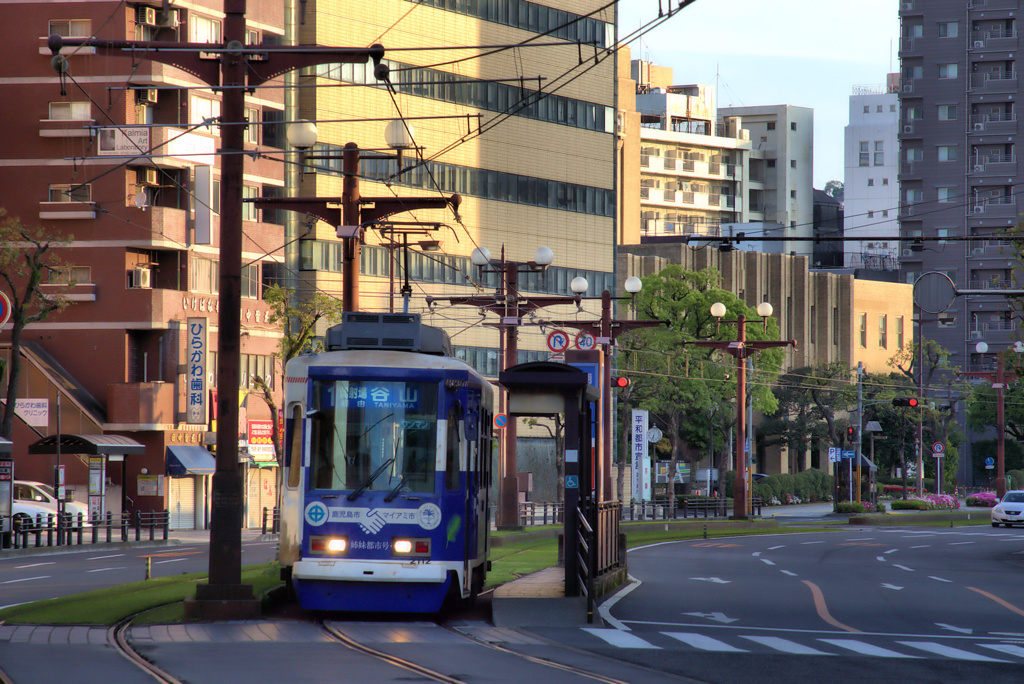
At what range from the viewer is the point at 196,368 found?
167ft

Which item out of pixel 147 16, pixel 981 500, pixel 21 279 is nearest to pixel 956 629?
pixel 21 279

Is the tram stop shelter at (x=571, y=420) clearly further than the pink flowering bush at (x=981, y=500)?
No

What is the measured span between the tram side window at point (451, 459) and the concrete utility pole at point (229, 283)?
2504mm

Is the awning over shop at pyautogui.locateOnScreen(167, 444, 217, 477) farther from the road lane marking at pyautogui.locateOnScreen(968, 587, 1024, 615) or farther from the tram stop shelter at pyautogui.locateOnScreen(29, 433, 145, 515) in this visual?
the road lane marking at pyautogui.locateOnScreen(968, 587, 1024, 615)

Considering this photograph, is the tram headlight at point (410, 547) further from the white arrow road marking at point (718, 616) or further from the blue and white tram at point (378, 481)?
the white arrow road marking at point (718, 616)

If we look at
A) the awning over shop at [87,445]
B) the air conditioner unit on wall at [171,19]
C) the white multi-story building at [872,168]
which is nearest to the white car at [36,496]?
the awning over shop at [87,445]

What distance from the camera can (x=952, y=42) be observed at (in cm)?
10481

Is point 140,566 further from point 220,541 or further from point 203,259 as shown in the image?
point 203,259

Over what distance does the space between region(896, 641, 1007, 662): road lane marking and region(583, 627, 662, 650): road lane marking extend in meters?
3.12

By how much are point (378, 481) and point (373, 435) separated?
57cm

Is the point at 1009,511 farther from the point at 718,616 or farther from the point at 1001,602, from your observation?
the point at 718,616

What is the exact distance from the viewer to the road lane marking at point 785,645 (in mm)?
14695

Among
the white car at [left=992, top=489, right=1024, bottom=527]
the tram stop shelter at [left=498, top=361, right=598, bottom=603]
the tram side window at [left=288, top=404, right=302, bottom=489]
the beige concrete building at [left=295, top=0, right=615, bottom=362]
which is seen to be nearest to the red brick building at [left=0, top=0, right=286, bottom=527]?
the beige concrete building at [left=295, top=0, right=615, bottom=362]

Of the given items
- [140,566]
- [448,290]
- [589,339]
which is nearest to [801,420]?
[448,290]
